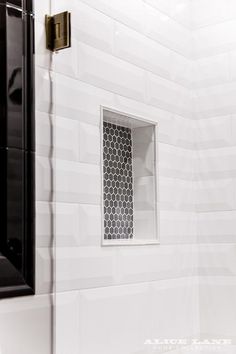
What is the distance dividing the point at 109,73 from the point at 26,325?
69 cm

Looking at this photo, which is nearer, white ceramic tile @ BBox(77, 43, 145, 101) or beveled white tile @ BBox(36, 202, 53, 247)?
beveled white tile @ BBox(36, 202, 53, 247)

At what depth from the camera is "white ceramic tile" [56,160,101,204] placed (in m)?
1.22

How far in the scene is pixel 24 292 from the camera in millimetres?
1092

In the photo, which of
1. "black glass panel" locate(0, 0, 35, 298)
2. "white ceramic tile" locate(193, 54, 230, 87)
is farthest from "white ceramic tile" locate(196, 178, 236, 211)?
"black glass panel" locate(0, 0, 35, 298)

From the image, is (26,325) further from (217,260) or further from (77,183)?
(217,260)

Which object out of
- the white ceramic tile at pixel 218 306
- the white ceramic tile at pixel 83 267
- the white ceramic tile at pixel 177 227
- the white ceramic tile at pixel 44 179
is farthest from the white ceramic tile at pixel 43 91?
the white ceramic tile at pixel 218 306

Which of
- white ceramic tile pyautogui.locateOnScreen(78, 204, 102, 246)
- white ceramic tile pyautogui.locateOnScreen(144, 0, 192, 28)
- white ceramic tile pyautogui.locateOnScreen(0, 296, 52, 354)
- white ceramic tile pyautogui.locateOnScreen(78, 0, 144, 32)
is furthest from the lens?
white ceramic tile pyautogui.locateOnScreen(144, 0, 192, 28)

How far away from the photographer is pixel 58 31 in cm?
121

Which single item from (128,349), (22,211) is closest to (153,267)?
(128,349)

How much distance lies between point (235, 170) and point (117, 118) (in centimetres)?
45

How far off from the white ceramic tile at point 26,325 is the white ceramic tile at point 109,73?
22.1 inches

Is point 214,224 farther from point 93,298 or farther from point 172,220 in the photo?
point 93,298

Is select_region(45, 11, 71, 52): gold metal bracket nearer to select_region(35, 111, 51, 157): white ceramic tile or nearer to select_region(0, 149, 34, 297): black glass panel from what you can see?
select_region(35, 111, 51, 157): white ceramic tile

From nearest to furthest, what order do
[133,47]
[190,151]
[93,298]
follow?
[93,298]
[133,47]
[190,151]
